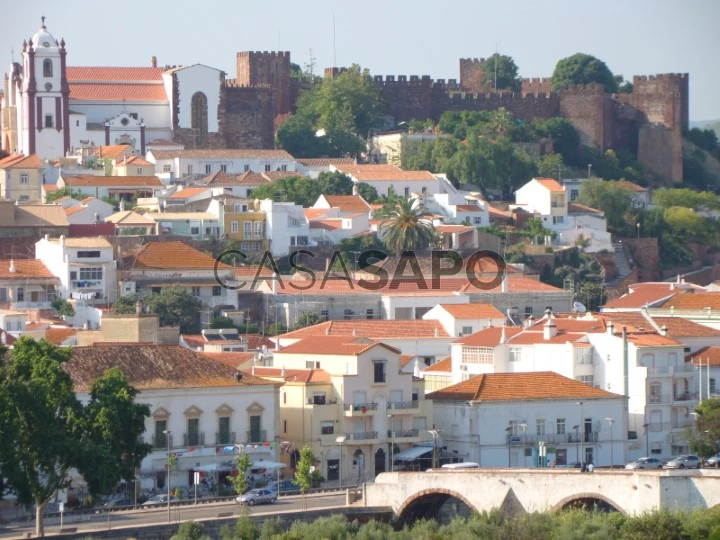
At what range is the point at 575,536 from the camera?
47.7 metres

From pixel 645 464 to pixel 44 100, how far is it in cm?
4676

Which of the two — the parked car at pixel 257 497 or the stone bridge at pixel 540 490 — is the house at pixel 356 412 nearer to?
the parked car at pixel 257 497

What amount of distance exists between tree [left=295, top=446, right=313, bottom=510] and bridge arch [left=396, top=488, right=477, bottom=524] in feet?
9.62

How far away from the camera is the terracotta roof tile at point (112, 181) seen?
9362 centimetres

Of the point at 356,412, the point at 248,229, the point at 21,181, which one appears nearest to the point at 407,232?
the point at 248,229

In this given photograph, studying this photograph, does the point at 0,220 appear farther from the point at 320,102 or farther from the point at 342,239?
the point at 320,102

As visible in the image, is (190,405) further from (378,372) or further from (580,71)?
(580,71)

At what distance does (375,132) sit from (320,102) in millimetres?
3302

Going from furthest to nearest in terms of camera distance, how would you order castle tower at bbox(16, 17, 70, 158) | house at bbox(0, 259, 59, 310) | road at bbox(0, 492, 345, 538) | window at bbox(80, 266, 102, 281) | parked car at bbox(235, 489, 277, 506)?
castle tower at bbox(16, 17, 70, 158), window at bbox(80, 266, 102, 281), house at bbox(0, 259, 59, 310), parked car at bbox(235, 489, 277, 506), road at bbox(0, 492, 345, 538)

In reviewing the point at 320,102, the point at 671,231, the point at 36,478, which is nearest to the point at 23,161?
the point at 320,102

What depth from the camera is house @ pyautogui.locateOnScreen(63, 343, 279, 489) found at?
56875mm

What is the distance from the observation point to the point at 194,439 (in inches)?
2275

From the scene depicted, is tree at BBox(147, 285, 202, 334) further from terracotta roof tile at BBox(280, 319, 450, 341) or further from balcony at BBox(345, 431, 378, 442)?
balcony at BBox(345, 431, 378, 442)

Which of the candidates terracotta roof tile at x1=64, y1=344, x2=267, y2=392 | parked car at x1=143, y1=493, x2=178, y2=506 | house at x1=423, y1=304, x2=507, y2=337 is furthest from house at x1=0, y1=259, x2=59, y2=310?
parked car at x1=143, y1=493, x2=178, y2=506
